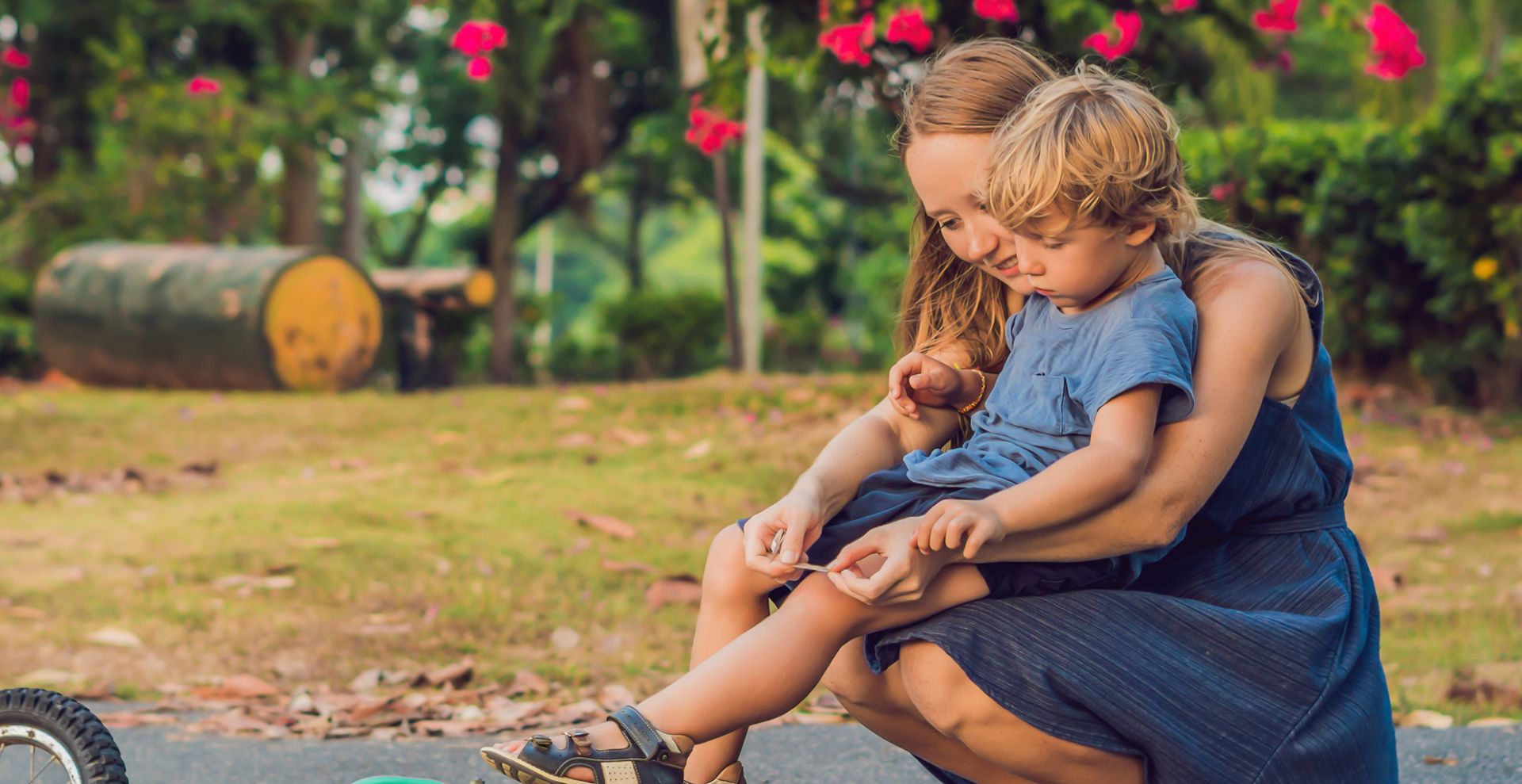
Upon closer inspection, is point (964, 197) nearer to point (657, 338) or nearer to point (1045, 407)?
point (1045, 407)

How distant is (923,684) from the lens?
1947 millimetres

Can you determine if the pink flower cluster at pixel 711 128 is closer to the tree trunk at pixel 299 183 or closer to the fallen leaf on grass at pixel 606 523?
the fallen leaf on grass at pixel 606 523

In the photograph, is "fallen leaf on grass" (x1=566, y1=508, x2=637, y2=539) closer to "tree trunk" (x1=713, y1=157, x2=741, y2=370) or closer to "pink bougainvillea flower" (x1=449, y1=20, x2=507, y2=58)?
"pink bougainvillea flower" (x1=449, y1=20, x2=507, y2=58)

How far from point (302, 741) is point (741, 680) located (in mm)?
1525

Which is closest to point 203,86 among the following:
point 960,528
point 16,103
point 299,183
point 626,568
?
point 16,103

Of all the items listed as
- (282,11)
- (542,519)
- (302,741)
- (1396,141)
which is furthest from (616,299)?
(302,741)

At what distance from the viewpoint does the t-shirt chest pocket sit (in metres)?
2.00

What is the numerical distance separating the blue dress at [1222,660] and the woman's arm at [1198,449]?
0.26 feet

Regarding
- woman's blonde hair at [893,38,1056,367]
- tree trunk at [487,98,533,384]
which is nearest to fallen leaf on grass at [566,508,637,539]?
woman's blonde hair at [893,38,1056,367]

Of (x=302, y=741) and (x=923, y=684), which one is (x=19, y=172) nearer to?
(x=302, y=741)

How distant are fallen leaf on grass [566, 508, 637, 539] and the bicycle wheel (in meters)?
3.18

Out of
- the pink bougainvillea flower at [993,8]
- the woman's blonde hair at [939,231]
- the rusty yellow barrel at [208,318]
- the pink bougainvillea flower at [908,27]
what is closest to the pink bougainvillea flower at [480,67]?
the pink bougainvillea flower at [908,27]

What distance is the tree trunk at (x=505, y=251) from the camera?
15312 millimetres

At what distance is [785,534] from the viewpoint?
2.00 m
